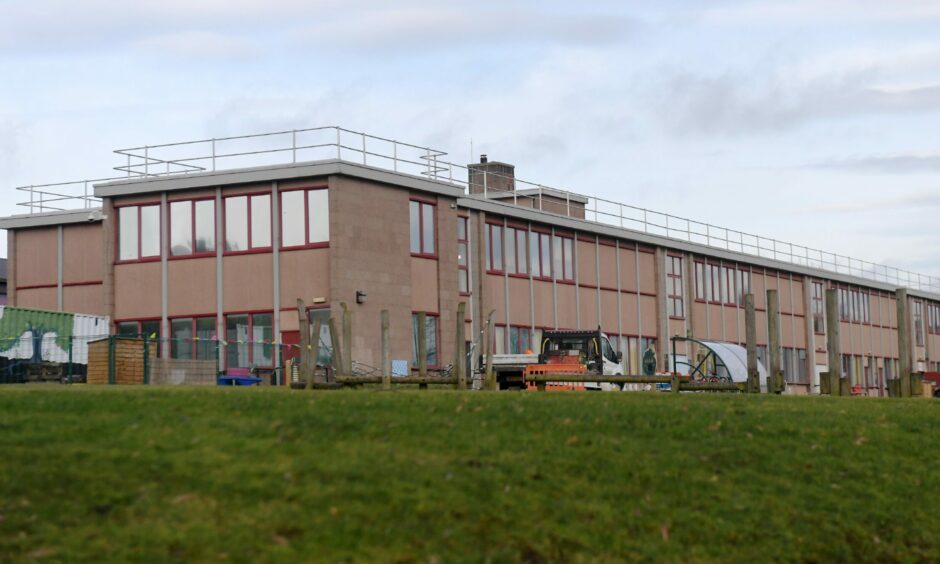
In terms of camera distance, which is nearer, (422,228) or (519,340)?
(422,228)

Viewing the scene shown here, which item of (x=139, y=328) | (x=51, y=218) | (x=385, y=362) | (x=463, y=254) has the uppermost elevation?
(x=51, y=218)

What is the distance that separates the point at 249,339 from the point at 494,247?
34.6 feet

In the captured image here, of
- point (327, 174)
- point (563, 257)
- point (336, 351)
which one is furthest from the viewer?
point (563, 257)

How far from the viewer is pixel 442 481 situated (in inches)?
548

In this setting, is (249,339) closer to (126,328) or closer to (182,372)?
(182,372)

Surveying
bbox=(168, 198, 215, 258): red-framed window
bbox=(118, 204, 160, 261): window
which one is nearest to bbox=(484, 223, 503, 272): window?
bbox=(168, 198, 215, 258): red-framed window

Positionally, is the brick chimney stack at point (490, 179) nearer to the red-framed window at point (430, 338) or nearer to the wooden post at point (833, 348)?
the red-framed window at point (430, 338)

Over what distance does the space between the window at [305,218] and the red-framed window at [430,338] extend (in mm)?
4058

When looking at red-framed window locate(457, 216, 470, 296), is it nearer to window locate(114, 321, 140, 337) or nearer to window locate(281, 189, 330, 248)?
window locate(281, 189, 330, 248)

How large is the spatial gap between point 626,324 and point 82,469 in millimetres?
41908

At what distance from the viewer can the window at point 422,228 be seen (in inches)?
1670

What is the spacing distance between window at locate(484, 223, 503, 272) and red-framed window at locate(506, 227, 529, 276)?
0.38 m

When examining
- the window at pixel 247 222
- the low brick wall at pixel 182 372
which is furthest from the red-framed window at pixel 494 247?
the low brick wall at pixel 182 372

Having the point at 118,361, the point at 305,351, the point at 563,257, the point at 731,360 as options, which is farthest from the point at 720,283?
the point at 305,351
